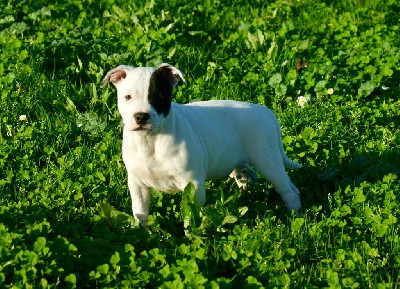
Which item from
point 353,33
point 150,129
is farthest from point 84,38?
point 150,129

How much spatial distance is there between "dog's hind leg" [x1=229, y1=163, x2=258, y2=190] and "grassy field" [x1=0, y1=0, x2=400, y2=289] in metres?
0.08

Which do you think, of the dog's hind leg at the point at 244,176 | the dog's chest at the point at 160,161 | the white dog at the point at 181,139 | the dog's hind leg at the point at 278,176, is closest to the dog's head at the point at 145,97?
the white dog at the point at 181,139

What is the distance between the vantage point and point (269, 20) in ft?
32.5

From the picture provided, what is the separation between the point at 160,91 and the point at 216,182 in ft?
Result: 5.16

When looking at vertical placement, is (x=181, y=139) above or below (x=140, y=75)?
below

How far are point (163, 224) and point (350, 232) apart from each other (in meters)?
1.35

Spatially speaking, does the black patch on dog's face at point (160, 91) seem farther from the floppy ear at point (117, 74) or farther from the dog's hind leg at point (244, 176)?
the dog's hind leg at point (244, 176)

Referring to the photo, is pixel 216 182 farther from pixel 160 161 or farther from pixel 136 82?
pixel 136 82

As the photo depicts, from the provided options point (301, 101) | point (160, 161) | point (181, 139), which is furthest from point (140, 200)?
point (301, 101)

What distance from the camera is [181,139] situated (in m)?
5.33

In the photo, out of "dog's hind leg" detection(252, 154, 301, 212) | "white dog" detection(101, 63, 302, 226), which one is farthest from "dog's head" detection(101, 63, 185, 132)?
"dog's hind leg" detection(252, 154, 301, 212)

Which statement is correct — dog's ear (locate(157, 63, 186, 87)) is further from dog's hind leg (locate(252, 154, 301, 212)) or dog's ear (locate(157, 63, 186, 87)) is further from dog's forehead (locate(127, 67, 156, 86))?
dog's hind leg (locate(252, 154, 301, 212))

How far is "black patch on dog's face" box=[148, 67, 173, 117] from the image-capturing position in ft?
16.8

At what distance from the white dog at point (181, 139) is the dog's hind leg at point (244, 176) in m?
0.20
